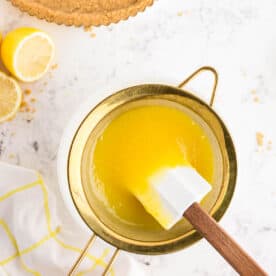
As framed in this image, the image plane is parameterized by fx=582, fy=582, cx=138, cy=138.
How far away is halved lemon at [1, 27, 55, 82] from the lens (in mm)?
1313

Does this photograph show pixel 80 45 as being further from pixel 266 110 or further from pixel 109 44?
pixel 266 110

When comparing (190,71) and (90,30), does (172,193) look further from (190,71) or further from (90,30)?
(90,30)

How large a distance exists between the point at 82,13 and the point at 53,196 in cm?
43

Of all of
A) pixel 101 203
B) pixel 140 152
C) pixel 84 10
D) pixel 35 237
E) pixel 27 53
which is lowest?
pixel 35 237

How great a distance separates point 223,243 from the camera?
A: 1121mm

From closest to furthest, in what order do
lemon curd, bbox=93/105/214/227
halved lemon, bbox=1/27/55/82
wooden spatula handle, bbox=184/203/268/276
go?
wooden spatula handle, bbox=184/203/268/276 → lemon curd, bbox=93/105/214/227 → halved lemon, bbox=1/27/55/82

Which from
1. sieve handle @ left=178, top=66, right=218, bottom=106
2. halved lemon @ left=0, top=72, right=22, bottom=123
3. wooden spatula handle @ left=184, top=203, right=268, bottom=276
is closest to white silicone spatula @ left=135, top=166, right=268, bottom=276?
wooden spatula handle @ left=184, top=203, right=268, bottom=276

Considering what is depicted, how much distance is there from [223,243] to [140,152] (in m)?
0.25

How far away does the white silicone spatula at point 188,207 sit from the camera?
3.65 ft

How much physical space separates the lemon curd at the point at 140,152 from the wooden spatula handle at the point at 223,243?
12cm

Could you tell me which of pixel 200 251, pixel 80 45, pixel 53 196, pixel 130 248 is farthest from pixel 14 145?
pixel 200 251

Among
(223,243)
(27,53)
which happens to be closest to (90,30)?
(27,53)

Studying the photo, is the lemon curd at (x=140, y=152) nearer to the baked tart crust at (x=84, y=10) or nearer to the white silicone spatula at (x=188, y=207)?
the white silicone spatula at (x=188, y=207)

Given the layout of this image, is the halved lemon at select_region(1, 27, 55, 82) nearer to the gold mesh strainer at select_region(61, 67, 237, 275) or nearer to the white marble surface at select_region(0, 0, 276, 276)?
the white marble surface at select_region(0, 0, 276, 276)
